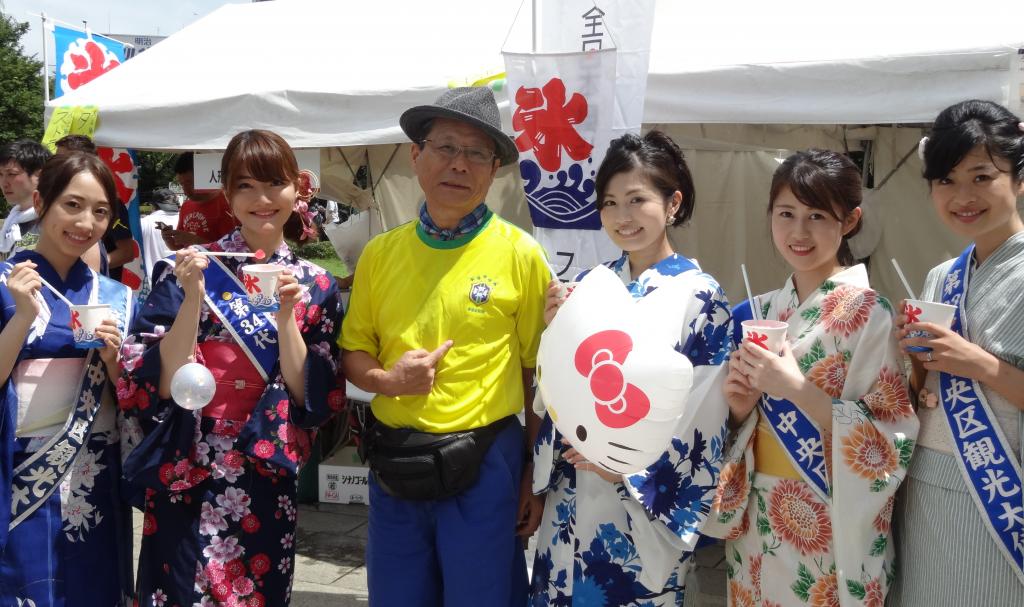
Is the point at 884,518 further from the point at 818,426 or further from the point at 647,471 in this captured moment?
the point at 647,471

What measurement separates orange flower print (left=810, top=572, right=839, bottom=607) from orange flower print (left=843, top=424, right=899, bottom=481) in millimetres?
282

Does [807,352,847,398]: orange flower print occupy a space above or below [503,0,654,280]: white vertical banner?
below

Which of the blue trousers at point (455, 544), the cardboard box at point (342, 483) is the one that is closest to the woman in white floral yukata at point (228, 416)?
the blue trousers at point (455, 544)

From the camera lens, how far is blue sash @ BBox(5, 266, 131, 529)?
2.23 metres

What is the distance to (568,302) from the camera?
74.1 inches

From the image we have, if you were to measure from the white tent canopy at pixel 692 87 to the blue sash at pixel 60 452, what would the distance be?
88.5 inches

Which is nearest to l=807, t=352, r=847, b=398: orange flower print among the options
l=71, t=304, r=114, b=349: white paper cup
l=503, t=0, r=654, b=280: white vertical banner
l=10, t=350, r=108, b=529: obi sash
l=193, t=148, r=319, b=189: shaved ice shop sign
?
l=503, t=0, r=654, b=280: white vertical banner

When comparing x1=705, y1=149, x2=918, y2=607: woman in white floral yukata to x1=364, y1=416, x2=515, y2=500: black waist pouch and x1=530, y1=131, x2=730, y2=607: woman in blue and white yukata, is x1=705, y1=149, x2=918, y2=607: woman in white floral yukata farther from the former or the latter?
x1=364, y1=416, x2=515, y2=500: black waist pouch

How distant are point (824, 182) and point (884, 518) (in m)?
0.88

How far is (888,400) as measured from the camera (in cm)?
191

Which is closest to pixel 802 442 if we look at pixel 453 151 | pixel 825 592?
pixel 825 592

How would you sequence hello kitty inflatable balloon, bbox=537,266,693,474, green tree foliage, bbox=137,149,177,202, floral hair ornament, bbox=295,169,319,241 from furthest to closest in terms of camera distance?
green tree foliage, bbox=137,149,177,202 → floral hair ornament, bbox=295,169,319,241 → hello kitty inflatable balloon, bbox=537,266,693,474

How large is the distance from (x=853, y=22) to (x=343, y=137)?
2744 millimetres

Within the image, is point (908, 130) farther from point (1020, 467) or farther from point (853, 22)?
point (1020, 467)
